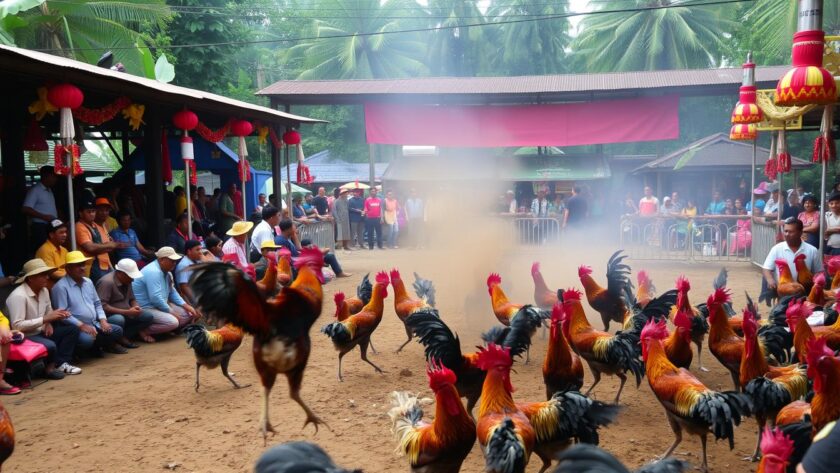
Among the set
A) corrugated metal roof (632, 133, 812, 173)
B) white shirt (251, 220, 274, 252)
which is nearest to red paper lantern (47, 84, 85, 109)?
white shirt (251, 220, 274, 252)

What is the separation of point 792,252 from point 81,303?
839 cm

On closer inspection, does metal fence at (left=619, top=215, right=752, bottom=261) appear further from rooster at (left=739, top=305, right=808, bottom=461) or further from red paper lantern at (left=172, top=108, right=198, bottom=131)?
rooster at (left=739, top=305, right=808, bottom=461)

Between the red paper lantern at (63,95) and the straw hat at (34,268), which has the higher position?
the red paper lantern at (63,95)

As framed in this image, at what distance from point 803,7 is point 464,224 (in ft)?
39.6

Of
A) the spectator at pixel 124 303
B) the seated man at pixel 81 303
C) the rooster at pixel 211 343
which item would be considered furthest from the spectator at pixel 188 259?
the rooster at pixel 211 343

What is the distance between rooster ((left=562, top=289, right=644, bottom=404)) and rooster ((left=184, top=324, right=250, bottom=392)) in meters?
3.27

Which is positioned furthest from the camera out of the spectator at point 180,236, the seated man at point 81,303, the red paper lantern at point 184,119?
the red paper lantern at point 184,119

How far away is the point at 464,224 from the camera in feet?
58.3

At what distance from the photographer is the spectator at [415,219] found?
19.4m

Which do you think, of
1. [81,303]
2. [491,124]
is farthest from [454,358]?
[491,124]

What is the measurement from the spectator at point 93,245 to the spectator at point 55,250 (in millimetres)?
531

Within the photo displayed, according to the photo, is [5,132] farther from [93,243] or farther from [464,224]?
[464,224]

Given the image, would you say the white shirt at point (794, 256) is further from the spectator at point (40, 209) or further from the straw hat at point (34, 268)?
the spectator at point (40, 209)

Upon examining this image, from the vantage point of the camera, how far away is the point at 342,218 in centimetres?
1923
